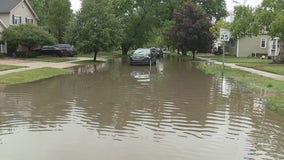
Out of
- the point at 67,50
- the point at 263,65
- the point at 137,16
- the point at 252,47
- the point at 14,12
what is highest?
the point at 137,16

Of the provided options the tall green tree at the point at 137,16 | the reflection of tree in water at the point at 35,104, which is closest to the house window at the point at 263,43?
the tall green tree at the point at 137,16

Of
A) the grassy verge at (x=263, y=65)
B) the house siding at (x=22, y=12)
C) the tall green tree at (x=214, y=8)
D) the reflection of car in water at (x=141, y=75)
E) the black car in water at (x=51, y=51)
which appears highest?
the tall green tree at (x=214, y=8)

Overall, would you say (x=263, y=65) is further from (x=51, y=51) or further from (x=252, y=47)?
(x=252, y=47)

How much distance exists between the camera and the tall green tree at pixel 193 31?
47.2m

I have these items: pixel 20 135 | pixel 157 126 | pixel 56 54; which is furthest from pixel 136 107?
pixel 56 54

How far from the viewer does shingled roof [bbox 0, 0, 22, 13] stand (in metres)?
48.3

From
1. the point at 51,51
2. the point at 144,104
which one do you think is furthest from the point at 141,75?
the point at 51,51

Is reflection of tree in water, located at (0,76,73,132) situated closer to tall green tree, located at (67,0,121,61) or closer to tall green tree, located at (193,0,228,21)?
tall green tree, located at (67,0,121,61)

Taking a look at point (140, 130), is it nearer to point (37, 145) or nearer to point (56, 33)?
point (37, 145)

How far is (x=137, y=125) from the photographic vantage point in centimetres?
1042

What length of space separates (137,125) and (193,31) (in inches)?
1490

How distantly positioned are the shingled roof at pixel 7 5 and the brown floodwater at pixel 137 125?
110 feet

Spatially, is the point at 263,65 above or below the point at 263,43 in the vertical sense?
below

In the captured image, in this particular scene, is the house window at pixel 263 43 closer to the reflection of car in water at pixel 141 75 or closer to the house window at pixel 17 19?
the house window at pixel 17 19
